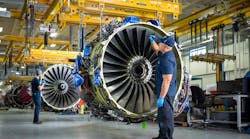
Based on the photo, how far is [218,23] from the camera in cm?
1012

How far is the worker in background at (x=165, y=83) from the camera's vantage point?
400 cm

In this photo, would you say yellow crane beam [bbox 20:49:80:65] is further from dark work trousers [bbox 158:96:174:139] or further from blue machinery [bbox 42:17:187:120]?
dark work trousers [bbox 158:96:174:139]

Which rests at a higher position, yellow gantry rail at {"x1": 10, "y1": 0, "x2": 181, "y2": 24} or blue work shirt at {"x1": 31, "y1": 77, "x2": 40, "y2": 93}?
yellow gantry rail at {"x1": 10, "y1": 0, "x2": 181, "y2": 24}

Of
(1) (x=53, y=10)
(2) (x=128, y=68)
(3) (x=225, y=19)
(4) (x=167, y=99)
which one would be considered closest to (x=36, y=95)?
(1) (x=53, y=10)

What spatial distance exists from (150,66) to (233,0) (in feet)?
19.4

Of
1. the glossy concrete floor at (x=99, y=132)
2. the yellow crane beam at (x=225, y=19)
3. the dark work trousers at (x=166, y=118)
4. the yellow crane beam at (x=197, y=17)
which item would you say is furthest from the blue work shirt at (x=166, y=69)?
the yellow crane beam at (x=225, y=19)

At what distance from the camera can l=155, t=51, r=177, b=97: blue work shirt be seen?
4059 mm

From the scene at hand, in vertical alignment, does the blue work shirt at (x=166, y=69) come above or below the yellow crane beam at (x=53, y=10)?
below

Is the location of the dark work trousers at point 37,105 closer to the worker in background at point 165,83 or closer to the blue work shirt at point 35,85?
the blue work shirt at point 35,85

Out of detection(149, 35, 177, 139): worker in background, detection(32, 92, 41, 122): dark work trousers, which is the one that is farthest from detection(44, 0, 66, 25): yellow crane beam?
detection(149, 35, 177, 139): worker in background

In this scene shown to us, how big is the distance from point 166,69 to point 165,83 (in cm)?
21

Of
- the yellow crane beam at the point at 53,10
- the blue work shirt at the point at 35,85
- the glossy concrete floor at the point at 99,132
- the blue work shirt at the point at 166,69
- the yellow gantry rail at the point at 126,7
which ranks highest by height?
the yellow crane beam at the point at 53,10

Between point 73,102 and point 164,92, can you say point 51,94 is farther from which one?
point 164,92

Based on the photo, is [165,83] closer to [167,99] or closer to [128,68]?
[167,99]
